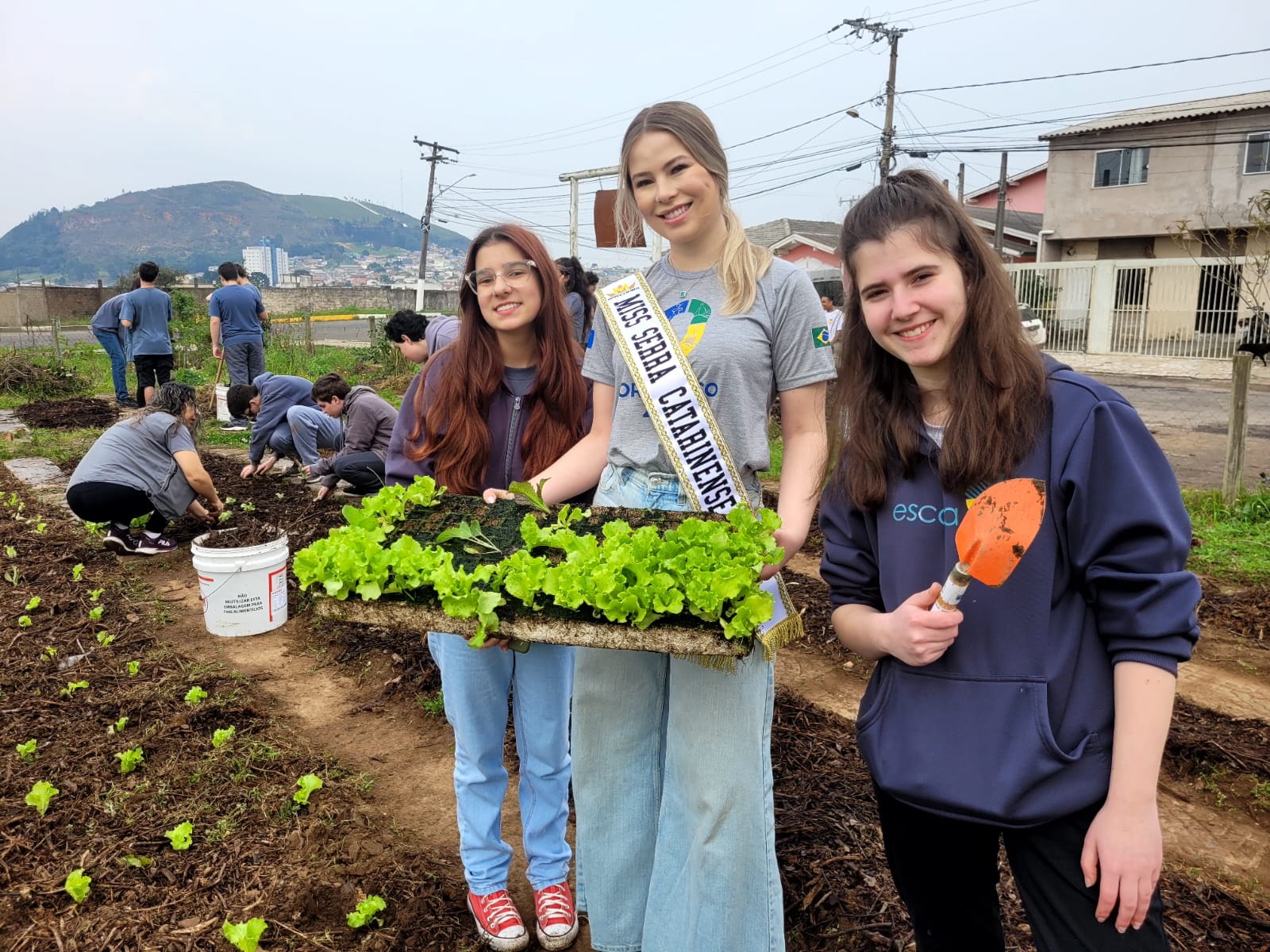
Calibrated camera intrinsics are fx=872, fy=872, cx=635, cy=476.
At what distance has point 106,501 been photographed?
6281mm

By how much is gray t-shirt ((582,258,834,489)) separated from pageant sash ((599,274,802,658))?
0.12ft

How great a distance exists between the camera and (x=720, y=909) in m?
1.99

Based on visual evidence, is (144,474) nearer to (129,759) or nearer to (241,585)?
(241,585)

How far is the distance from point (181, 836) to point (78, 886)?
0.33 metres

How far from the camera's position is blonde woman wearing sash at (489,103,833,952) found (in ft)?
6.46

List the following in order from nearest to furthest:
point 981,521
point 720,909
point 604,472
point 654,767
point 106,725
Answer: point 981,521
point 720,909
point 654,767
point 604,472
point 106,725

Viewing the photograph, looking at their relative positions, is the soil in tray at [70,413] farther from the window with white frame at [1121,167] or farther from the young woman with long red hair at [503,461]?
the window with white frame at [1121,167]

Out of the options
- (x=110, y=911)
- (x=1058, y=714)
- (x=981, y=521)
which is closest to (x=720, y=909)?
(x=1058, y=714)

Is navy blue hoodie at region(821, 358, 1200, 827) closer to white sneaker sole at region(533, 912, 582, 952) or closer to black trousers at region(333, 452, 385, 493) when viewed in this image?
white sneaker sole at region(533, 912, 582, 952)

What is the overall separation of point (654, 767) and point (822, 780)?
55.4 inches

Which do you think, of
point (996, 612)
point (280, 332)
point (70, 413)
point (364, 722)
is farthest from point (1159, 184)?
point (996, 612)

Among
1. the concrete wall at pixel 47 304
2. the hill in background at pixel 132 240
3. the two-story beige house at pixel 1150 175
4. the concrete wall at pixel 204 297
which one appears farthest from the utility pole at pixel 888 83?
the hill in background at pixel 132 240

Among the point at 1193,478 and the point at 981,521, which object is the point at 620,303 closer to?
the point at 981,521

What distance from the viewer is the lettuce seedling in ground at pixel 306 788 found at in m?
3.26
